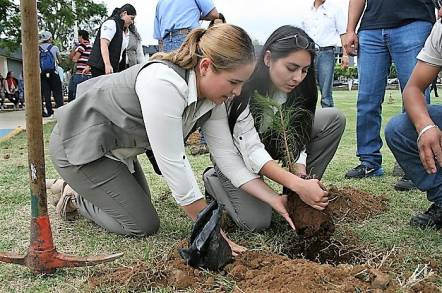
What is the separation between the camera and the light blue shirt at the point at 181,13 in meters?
5.79

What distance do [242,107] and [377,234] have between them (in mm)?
1026

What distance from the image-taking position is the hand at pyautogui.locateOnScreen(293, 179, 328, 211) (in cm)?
245

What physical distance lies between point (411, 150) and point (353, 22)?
2.01m

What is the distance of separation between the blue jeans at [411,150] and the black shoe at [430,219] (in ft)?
0.16

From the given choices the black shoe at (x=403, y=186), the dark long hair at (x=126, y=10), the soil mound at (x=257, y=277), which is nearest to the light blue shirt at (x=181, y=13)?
the dark long hair at (x=126, y=10)

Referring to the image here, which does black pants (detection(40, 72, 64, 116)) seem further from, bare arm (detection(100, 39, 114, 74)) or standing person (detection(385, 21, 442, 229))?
standing person (detection(385, 21, 442, 229))

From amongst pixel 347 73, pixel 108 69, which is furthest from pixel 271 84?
pixel 347 73

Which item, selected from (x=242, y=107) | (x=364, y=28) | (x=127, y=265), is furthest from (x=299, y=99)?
(x=364, y=28)

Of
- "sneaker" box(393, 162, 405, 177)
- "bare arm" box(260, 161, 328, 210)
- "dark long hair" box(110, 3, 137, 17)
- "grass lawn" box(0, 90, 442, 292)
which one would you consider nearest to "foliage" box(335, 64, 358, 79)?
"dark long hair" box(110, 3, 137, 17)

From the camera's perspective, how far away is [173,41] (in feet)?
19.4

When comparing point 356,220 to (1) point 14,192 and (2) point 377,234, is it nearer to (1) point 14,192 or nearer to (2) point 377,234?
(2) point 377,234

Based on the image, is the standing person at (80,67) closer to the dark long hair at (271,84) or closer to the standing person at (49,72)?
the standing person at (49,72)

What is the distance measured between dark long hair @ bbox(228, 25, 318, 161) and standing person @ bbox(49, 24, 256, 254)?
157 millimetres

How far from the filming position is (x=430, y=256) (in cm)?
258
